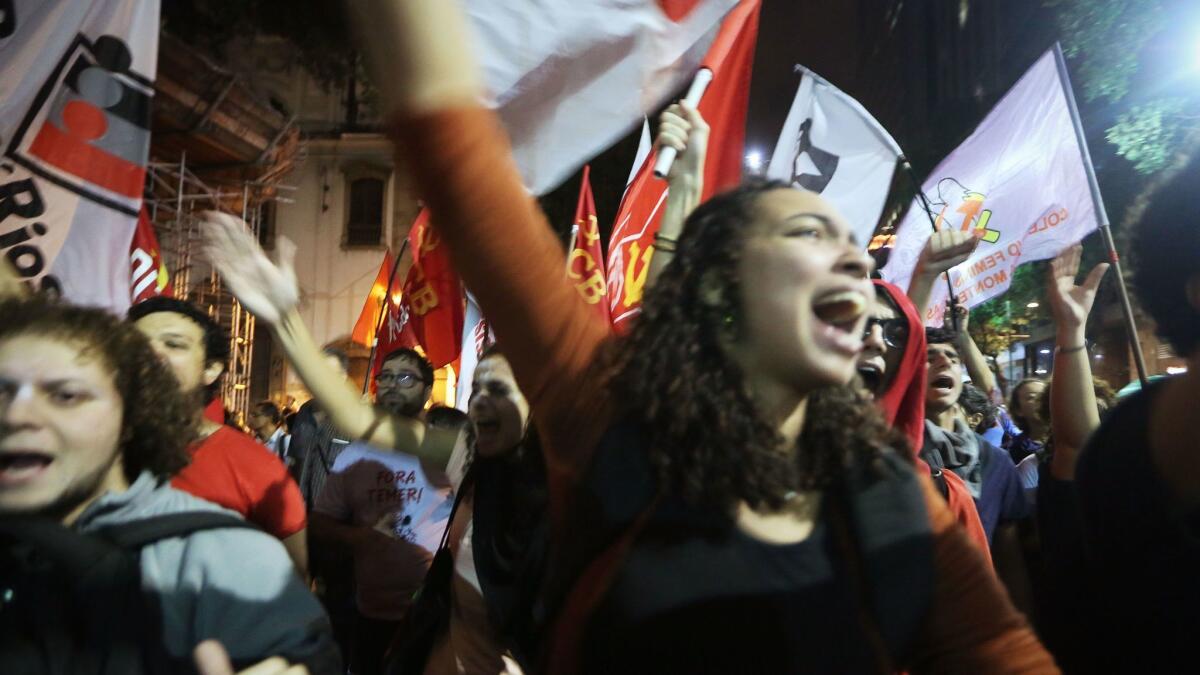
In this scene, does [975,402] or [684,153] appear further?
[975,402]

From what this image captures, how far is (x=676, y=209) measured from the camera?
7.61 feet

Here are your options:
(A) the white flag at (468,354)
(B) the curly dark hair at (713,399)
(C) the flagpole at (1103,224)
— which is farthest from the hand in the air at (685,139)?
(A) the white flag at (468,354)

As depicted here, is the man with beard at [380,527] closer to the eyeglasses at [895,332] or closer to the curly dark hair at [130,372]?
the curly dark hair at [130,372]

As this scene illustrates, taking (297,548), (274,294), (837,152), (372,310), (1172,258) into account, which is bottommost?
(297,548)

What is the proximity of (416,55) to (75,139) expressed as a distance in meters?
2.83

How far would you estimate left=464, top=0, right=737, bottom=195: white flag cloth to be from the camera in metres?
2.09

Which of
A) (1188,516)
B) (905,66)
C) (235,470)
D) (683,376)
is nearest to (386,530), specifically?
(235,470)

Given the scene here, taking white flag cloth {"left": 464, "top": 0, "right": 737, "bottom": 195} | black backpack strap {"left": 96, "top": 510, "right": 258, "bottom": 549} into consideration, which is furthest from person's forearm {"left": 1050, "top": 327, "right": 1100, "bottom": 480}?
black backpack strap {"left": 96, "top": 510, "right": 258, "bottom": 549}

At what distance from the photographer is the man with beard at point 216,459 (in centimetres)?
252

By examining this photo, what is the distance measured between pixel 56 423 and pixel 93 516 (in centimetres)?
19

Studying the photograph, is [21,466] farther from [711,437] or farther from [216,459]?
[711,437]

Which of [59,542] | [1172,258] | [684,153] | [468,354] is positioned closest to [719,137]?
[684,153]

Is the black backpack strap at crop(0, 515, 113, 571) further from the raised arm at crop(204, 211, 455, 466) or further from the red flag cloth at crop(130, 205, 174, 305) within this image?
the red flag cloth at crop(130, 205, 174, 305)

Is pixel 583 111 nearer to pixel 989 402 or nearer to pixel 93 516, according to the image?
pixel 93 516
